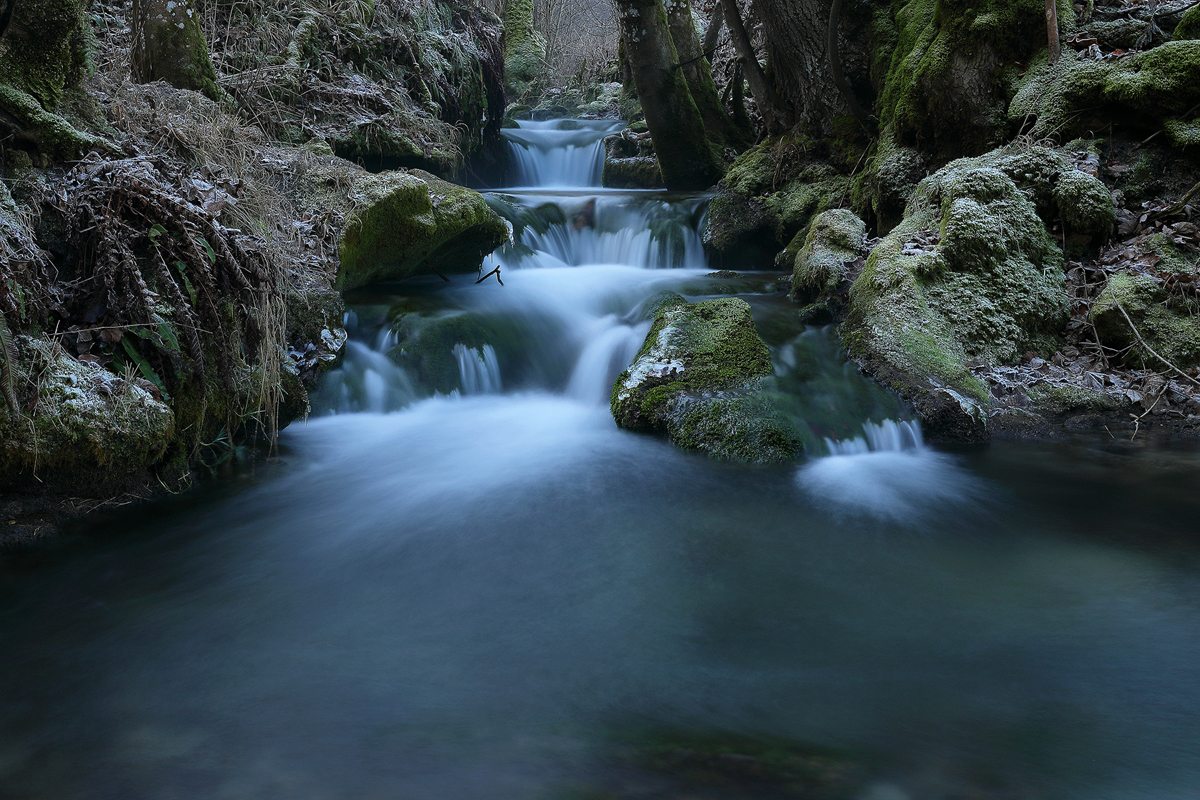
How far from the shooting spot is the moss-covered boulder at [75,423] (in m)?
3.01

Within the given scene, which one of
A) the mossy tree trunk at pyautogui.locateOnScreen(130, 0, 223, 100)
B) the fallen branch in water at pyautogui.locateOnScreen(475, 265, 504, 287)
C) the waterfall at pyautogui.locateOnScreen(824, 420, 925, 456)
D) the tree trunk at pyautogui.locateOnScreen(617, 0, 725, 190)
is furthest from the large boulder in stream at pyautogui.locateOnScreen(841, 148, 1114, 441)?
the mossy tree trunk at pyautogui.locateOnScreen(130, 0, 223, 100)

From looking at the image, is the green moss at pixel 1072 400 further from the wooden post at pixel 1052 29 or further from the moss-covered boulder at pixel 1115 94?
the wooden post at pixel 1052 29

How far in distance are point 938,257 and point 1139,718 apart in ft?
12.9

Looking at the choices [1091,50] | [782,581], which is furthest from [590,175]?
[782,581]

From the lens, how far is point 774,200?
876cm

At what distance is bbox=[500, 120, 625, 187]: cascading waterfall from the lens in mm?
13586

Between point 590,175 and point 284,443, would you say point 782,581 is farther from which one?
point 590,175

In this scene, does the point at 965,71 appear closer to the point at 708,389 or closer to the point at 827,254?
the point at 827,254

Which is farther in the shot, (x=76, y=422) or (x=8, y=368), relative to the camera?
(x=76, y=422)

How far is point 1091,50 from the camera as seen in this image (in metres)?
6.05

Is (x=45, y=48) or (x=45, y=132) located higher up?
(x=45, y=48)

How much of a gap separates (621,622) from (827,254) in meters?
4.73

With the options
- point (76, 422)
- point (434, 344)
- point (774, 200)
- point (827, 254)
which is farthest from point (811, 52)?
point (76, 422)

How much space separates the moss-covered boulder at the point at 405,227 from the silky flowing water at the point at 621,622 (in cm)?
146
